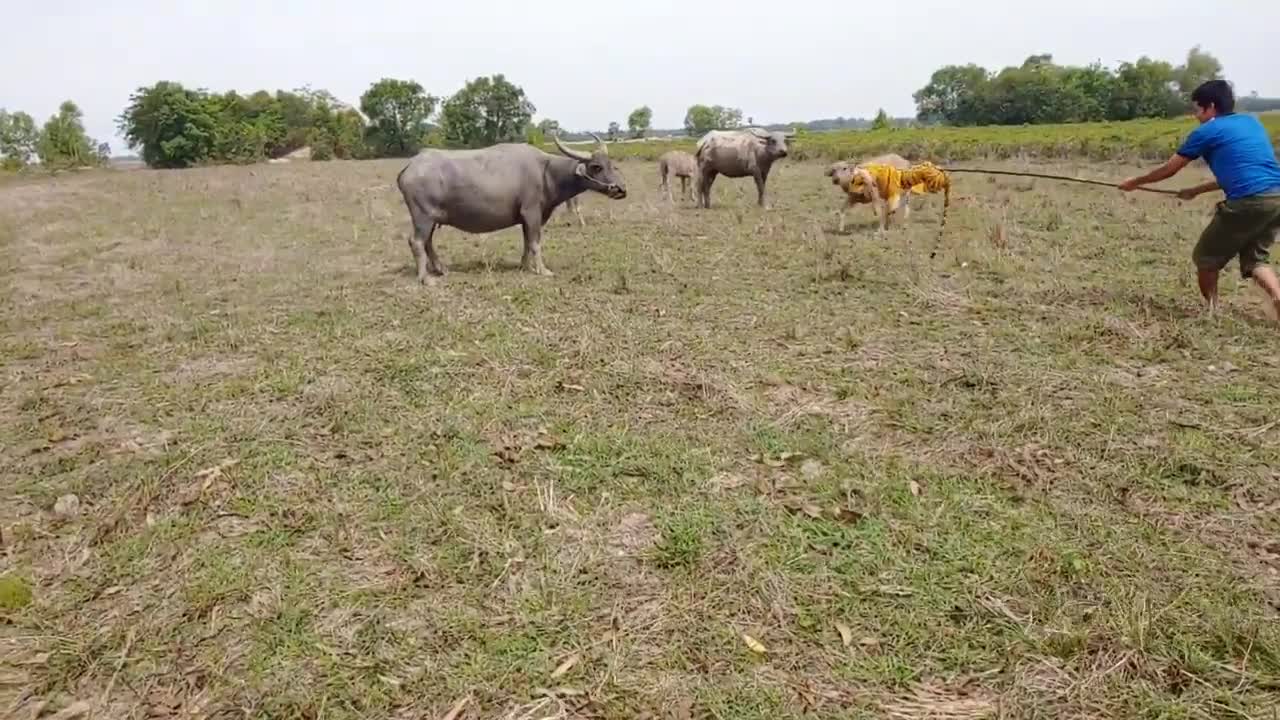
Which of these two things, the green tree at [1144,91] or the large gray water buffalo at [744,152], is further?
the green tree at [1144,91]

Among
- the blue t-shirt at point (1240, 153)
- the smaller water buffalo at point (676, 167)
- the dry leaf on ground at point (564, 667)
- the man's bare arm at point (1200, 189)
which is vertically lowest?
the dry leaf on ground at point (564, 667)

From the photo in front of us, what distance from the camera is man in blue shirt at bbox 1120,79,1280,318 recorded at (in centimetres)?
518

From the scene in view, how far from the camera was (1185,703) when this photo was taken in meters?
2.20

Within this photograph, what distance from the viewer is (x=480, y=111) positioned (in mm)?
57906

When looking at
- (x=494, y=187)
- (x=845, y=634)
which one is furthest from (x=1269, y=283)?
(x=494, y=187)

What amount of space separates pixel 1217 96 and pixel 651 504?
5.19 metres

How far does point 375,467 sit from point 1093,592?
3255mm

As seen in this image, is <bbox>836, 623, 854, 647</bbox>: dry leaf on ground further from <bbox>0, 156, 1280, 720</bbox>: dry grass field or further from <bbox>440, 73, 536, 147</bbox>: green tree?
<bbox>440, 73, 536, 147</bbox>: green tree

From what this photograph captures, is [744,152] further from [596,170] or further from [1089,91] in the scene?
[1089,91]

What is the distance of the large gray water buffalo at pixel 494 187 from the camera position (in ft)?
25.1

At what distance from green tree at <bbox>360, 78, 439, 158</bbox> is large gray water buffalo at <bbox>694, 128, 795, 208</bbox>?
49.1m

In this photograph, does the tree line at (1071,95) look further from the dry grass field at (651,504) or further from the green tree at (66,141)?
the green tree at (66,141)

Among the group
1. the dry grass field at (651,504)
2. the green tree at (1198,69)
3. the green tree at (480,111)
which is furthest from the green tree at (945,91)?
the dry grass field at (651,504)

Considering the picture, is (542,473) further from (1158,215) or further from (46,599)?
(1158,215)
